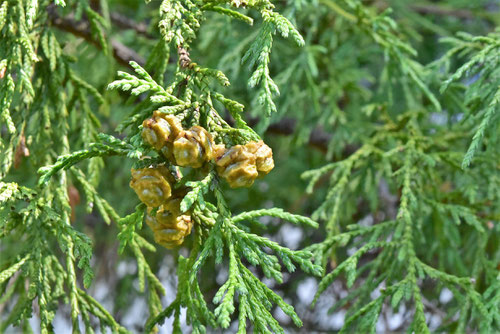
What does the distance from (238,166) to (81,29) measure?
1098 mm

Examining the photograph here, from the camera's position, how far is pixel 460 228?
2340 mm

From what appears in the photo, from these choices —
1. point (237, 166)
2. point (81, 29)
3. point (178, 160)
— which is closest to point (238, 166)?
point (237, 166)

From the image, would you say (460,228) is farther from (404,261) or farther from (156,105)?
(156,105)

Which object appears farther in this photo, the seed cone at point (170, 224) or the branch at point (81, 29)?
the branch at point (81, 29)

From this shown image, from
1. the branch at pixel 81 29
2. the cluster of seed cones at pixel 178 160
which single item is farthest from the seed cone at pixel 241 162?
the branch at pixel 81 29

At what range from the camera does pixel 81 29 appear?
1.98m

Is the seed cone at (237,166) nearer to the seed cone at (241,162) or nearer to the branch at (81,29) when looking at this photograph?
the seed cone at (241,162)

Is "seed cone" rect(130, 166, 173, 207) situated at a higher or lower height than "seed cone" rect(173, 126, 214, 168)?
lower

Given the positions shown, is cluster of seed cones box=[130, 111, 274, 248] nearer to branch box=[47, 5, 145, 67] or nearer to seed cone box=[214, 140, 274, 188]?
seed cone box=[214, 140, 274, 188]

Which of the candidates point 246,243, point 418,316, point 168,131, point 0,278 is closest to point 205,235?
point 246,243

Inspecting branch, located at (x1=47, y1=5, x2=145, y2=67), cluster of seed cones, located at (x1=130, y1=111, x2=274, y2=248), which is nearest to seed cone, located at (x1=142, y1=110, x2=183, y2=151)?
cluster of seed cones, located at (x1=130, y1=111, x2=274, y2=248)

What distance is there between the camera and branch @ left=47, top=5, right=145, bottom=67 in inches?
69.9

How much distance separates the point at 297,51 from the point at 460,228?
38.6 inches

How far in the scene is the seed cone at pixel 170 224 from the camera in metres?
1.19
